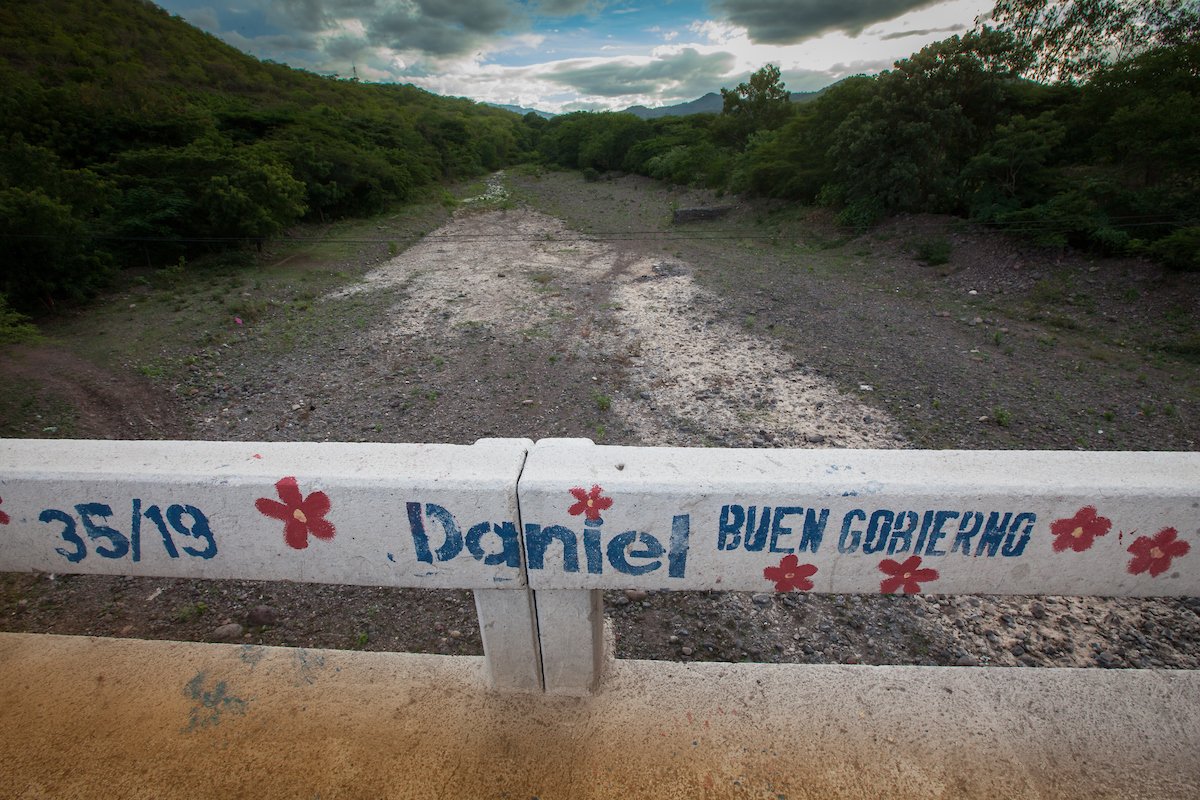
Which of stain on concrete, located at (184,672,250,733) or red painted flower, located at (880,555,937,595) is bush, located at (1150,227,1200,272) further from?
stain on concrete, located at (184,672,250,733)

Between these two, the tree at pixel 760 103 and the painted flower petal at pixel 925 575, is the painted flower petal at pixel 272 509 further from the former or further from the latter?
the tree at pixel 760 103

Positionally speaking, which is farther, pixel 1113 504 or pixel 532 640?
pixel 532 640

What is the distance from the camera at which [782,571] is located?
1.58 metres

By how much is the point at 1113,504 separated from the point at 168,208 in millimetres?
16332

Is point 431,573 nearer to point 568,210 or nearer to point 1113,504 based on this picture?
point 1113,504

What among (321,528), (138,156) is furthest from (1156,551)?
(138,156)

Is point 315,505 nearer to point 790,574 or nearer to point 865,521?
point 790,574

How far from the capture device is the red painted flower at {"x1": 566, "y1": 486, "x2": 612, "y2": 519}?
4.88ft

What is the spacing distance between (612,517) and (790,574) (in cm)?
52

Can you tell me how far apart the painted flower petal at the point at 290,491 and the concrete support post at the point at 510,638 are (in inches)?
22.4

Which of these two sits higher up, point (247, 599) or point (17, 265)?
point (17, 265)

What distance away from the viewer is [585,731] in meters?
1.78

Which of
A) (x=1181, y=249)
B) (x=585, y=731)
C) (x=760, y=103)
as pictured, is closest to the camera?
(x=585, y=731)

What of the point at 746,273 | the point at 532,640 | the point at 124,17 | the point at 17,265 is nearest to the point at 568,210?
the point at 746,273
